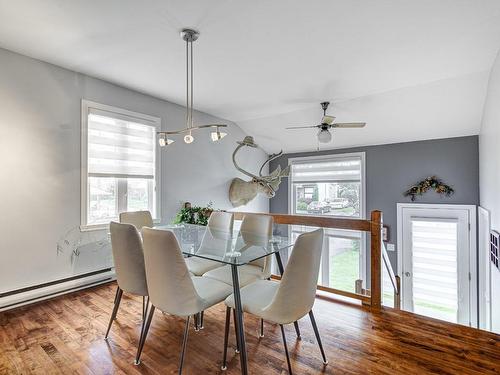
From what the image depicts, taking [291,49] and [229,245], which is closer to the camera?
[229,245]

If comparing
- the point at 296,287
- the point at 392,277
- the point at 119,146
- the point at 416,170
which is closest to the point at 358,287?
the point at 392,277

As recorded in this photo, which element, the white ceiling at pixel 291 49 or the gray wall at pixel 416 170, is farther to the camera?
the gray wall at pixel 416 170

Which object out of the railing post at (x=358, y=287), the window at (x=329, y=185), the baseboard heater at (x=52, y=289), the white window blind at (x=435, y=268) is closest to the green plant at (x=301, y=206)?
the window at (x=329, y=185)

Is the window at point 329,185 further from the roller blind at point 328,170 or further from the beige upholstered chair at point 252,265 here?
the beige upholstered chair at point 252,265

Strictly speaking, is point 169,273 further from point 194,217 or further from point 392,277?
point 392,277

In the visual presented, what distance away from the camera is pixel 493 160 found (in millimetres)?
3197

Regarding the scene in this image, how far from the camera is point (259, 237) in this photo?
2.72 meters

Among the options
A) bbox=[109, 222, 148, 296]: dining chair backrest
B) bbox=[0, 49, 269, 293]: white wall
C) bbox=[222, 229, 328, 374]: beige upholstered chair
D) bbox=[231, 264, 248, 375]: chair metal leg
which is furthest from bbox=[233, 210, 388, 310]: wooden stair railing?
bbox=[0, 49, 269, 293]: white wall

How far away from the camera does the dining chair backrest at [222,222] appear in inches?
128

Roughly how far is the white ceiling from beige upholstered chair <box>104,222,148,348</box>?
5.77 ft

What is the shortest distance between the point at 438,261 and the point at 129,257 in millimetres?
4983

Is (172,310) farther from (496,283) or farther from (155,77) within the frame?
(496,283)

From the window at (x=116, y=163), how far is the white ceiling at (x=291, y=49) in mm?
496

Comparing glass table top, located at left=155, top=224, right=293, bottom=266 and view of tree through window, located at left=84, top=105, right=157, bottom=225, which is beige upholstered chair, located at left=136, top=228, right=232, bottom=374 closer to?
glass table top, located at left=155, top=224, right=293, bottom=266
